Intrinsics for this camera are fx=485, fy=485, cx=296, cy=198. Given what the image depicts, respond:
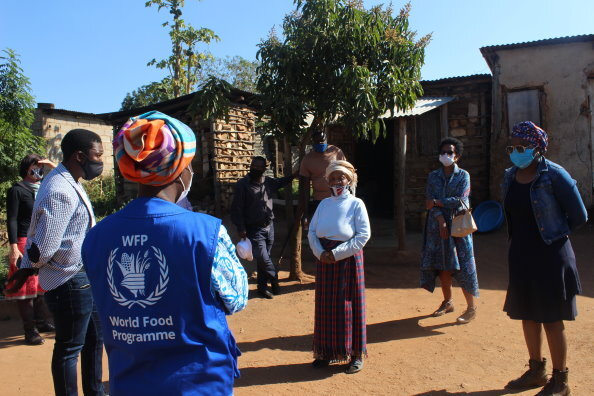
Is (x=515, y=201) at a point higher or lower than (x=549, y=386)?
higher

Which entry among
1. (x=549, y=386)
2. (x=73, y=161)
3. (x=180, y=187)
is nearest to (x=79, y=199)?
(x=73, y=161)

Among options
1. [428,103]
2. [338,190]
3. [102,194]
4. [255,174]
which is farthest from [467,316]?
[102,194]

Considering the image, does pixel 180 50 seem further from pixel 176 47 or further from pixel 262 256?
pixel 262 256

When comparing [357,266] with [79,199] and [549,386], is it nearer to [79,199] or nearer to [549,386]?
[549,386]

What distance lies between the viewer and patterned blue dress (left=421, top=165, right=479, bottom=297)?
5031 mm

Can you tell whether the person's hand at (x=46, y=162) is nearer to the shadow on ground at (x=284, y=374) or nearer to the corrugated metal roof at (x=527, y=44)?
the shadow on ground at (x=284, y=374)

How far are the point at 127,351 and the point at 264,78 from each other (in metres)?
5.45

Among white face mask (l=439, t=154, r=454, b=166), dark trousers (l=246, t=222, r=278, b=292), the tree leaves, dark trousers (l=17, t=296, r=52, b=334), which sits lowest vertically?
dark trousers (l=17, t=296, r=52, b=334)

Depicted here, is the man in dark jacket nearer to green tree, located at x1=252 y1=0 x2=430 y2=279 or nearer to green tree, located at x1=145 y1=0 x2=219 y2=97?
green tree, located at x1=252 y1=0 x2=430 y2=279

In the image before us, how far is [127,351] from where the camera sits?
171 cm

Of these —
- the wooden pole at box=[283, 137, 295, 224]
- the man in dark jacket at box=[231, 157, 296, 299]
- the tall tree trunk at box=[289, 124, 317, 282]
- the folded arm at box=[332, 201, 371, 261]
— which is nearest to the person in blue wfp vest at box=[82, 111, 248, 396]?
the folded arm at box=[332, 201, 371, 261]

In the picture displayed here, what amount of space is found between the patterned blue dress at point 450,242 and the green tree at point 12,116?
8.58 meters

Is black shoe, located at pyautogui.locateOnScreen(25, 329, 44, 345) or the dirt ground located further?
black shoe, located at pyautogui.locateOnScreen(25, 329, 44, 345)

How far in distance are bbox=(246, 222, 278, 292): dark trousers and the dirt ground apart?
26cm
